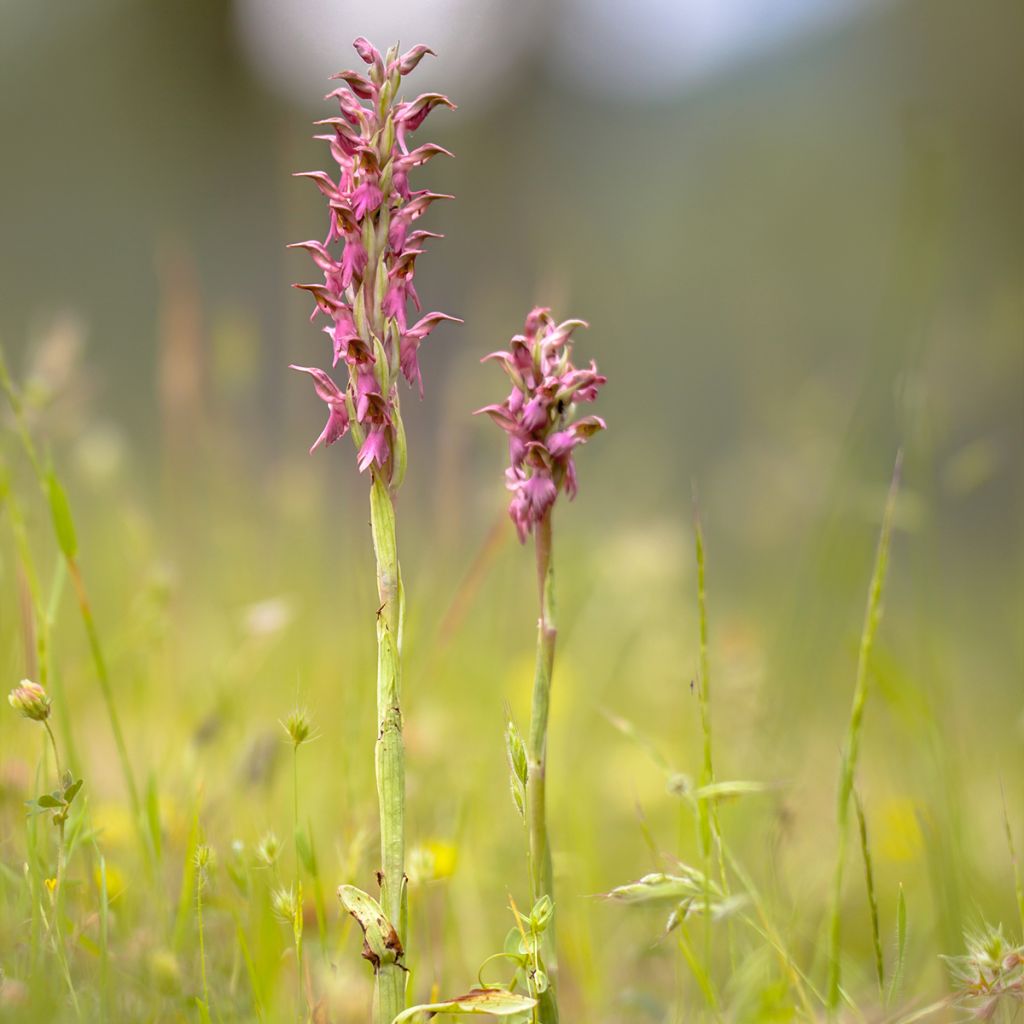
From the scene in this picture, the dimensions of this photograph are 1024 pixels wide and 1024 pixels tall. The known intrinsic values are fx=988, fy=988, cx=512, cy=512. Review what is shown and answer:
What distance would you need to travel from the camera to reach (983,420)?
9367 millimetres

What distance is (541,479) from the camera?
1.24 m

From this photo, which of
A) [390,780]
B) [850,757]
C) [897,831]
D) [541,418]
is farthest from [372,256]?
[897,831]

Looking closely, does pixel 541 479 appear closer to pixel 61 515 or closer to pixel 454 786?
pixel 61 515

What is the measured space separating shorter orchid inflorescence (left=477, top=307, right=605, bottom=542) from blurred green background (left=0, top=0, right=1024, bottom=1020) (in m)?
0.57

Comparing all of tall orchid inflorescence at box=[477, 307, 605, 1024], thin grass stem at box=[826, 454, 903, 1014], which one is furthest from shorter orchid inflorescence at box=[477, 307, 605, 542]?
thin grass stem at box=[826, 454, 903, 1014]

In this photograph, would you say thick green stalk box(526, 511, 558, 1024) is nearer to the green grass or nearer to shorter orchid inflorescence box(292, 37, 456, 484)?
the green grass

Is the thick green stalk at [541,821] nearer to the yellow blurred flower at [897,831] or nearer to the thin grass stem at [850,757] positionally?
the thin grass stem at [850,757]

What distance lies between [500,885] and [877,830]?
50.7 inches

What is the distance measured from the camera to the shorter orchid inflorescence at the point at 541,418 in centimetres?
123

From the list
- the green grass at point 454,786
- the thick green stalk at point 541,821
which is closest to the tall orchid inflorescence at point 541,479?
the thick green stalk at point 541,821

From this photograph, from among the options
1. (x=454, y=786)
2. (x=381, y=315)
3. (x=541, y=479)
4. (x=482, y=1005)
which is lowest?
(x=454, y=786)

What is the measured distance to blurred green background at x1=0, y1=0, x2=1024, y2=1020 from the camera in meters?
2.09

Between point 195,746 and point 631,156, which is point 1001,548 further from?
point 195,746

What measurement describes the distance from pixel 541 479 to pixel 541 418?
0.08m
